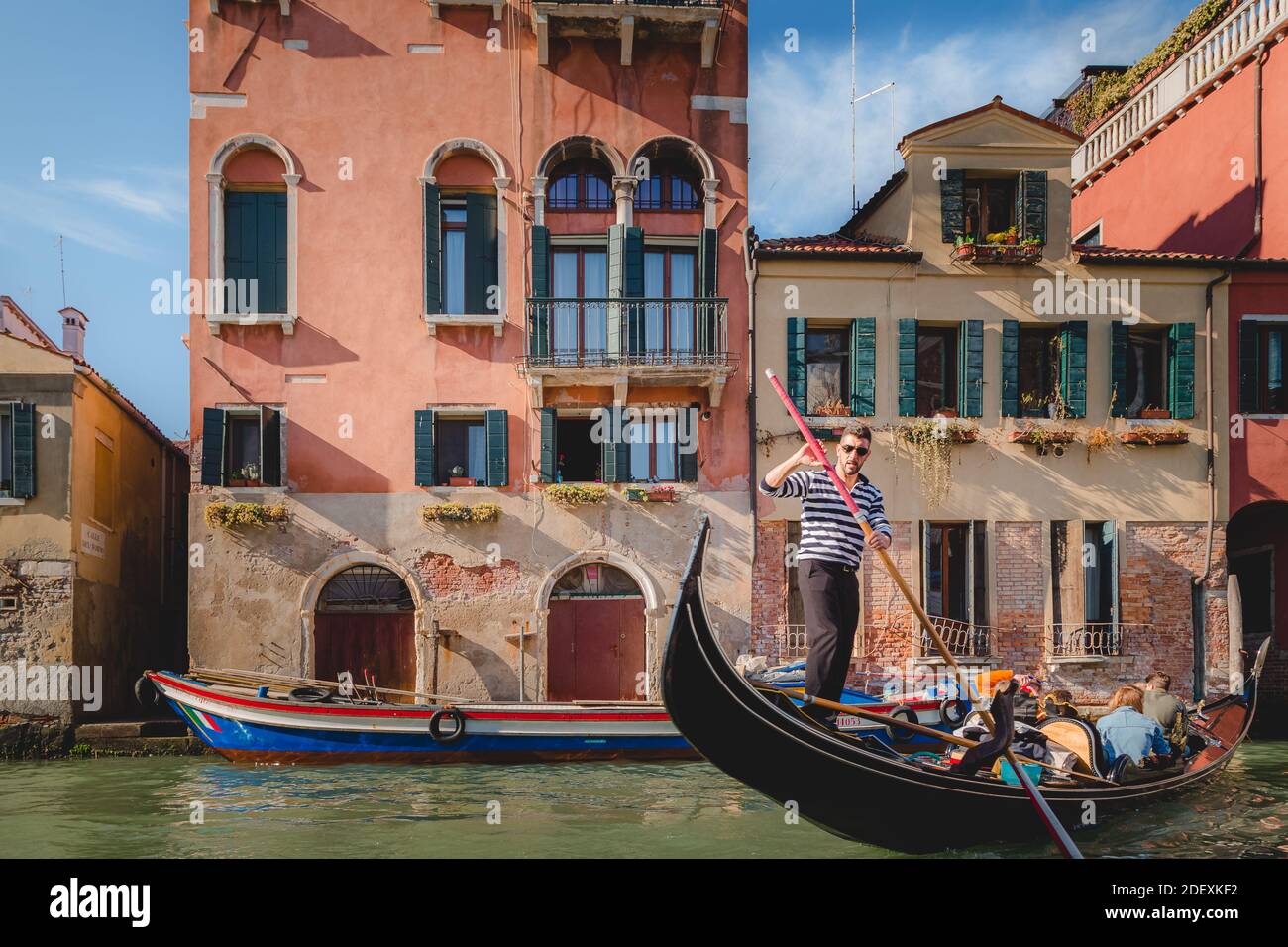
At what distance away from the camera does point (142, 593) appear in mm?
13945

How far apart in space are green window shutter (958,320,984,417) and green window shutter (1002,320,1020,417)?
0.25m

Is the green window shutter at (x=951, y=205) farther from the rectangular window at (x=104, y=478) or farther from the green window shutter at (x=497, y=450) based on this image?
the rectangular window at (x=104, y=478)

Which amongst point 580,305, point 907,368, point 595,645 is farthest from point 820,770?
point 580,305

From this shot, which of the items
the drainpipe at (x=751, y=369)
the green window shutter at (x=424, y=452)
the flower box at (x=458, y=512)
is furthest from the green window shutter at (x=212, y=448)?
the drainpipe at (x=751, y=369)

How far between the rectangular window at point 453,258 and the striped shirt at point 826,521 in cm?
753

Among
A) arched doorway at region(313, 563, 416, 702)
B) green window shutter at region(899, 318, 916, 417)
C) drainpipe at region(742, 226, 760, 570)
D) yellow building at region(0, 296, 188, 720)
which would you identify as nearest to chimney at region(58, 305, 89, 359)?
yellow building at region(0, 296, 188, 720)

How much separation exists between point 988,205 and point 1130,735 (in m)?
7.27

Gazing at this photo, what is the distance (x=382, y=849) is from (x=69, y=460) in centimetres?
674

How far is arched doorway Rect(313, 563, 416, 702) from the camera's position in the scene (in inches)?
498

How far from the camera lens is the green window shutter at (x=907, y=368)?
42.3ft

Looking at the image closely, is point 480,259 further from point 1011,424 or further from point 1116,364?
point 1116,364

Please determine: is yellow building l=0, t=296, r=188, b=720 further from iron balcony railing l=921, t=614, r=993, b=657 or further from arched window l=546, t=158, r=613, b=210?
iron balcony railing l=921, t=614, r=993, b=657
